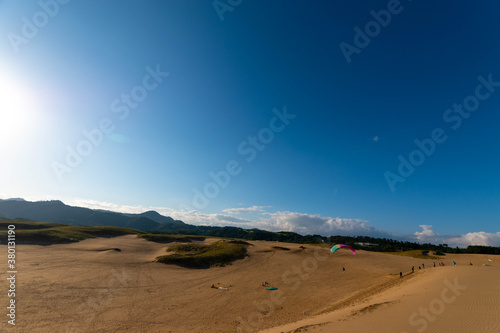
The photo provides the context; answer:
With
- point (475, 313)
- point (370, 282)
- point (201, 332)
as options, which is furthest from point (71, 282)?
point (370, 282)

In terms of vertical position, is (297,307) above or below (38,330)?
below

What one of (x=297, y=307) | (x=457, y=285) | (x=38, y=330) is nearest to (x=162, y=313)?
(x=38, y=330)

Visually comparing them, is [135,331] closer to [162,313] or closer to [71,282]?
[162,313]

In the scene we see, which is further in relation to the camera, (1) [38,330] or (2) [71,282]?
(2) [71,282]

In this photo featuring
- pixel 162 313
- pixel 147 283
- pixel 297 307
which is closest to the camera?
pixel 162 313

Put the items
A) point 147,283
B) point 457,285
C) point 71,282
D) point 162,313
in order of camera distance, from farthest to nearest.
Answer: point 147,283
point 71,282
point 457,285
point 162,313

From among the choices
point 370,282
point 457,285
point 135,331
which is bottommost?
point 370,282
